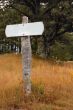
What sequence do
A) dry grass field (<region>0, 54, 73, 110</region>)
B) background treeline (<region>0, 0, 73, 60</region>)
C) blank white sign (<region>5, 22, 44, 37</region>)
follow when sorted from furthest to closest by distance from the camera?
1. background treeline (<region>0, 0, 73, 60</region>)
2. blank white sign (<region>5, 22, 44, 37</region>)
3. dry grass field (<region>0, 54, 73, 110</region>)

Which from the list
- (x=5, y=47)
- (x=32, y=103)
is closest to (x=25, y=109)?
(x=32, y=103)

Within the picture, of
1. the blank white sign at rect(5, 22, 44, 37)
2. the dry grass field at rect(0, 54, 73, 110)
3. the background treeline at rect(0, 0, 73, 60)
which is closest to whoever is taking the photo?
the dry grass field at rect(0, 54, 73, 110)

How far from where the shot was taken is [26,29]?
8562 mm

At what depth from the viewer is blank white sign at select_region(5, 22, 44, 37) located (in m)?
8.41

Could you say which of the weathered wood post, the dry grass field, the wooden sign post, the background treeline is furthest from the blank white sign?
the background treeline

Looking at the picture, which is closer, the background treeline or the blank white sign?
the blank white sign

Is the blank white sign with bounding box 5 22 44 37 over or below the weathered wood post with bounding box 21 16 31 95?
over

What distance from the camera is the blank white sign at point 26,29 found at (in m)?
8.41

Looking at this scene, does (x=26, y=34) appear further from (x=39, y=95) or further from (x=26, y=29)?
(x=39, y=95)

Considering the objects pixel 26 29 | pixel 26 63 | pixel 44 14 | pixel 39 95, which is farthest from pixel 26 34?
pixel 44 14

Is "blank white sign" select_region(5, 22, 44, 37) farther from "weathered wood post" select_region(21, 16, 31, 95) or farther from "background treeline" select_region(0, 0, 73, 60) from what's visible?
"background treeline" select_region(0, 0, 73, 60)

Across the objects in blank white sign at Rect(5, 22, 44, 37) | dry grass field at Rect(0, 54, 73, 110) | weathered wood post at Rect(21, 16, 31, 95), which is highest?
blank white sign at Rect(5, 22, 44, 37)

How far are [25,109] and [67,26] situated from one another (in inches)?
798

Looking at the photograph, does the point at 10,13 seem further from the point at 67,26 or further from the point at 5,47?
the point at 5,47
